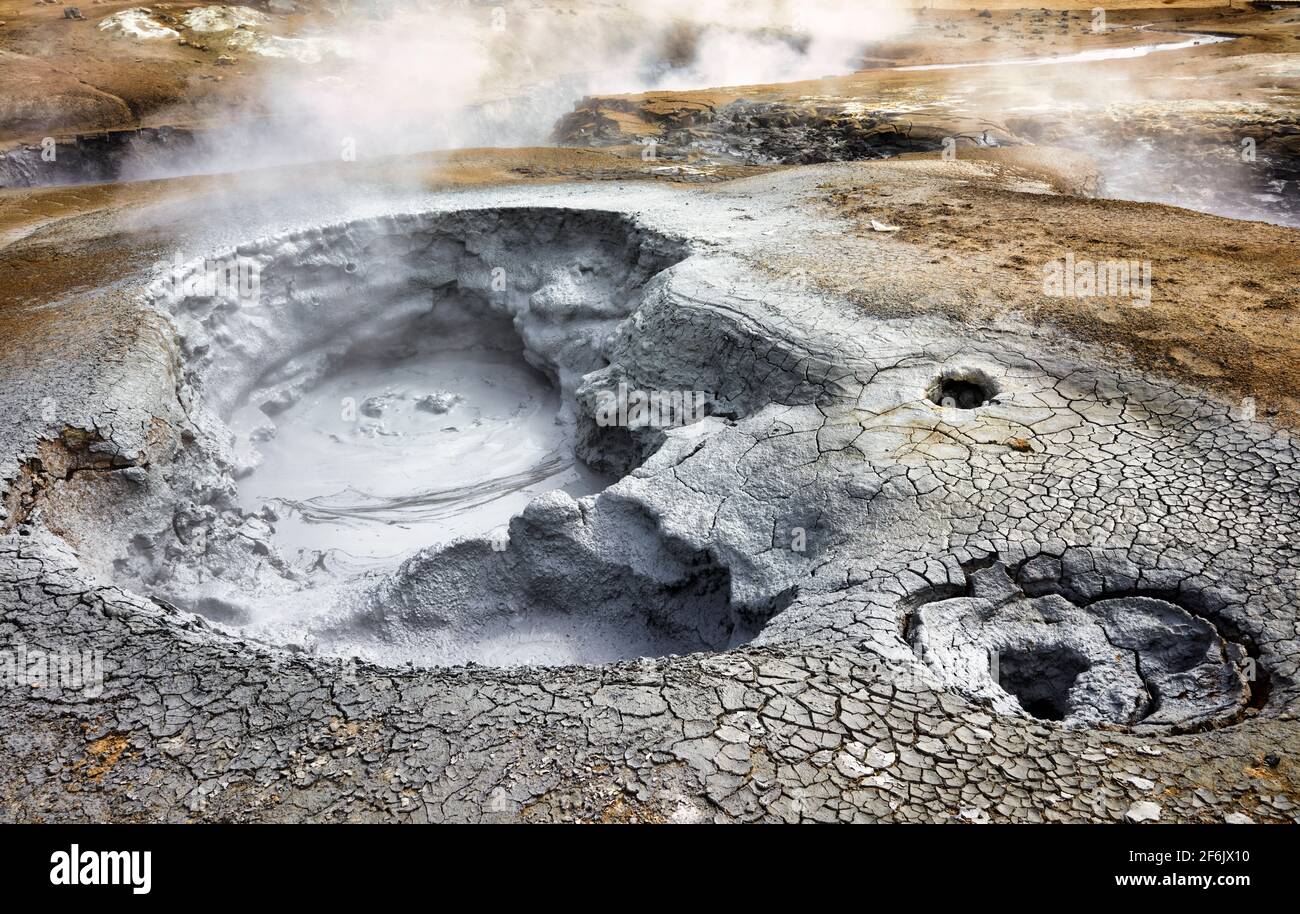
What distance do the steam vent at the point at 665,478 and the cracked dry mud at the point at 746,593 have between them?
18 mm

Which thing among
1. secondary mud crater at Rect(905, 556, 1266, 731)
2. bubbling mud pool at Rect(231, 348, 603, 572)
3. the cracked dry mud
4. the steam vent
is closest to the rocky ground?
the steam vent

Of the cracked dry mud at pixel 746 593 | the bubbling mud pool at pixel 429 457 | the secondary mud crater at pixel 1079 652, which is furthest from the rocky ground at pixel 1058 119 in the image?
the secondary mud crater at pixel 1079 652

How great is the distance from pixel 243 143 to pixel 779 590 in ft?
38.8

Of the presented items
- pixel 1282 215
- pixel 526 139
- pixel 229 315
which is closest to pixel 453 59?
pixel 526 139

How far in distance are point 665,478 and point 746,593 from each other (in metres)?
0.91

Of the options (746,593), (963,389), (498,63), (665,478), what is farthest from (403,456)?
(498,63)

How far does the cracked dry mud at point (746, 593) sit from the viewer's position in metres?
2.50

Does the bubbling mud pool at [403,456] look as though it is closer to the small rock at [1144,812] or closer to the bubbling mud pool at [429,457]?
the bubbling mud pool at [429,457]

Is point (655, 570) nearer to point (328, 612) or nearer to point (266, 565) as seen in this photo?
point (328, 612)

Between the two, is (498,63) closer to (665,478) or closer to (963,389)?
(665,478)

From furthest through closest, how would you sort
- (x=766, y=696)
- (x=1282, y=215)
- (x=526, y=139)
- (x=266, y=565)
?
(x=526, y=139), (x=1282, y=215), (x=266, y=565), (x=766, y=696)

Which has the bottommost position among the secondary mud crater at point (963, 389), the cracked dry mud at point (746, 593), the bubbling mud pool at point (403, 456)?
the bubbling mud pool at point (403, 456)

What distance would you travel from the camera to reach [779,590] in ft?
12.0

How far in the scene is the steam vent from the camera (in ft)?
8.50
